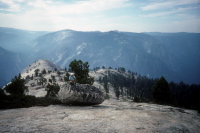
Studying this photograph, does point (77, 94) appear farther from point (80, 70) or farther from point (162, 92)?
point (162, 92)

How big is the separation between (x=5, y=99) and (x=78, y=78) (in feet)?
80.7

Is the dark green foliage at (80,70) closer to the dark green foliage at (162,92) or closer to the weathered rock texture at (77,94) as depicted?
the weathered rock texture at (77,94)

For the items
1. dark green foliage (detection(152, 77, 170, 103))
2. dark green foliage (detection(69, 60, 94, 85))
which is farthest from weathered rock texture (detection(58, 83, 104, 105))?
dark green foliage (detection(152, 77, 170, 103))

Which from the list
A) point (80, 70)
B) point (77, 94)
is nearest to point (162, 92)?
point (80, 70)

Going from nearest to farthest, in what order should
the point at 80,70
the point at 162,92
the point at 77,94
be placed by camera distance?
1. the point at 77,94
2. the point at 80,70
3. the point at 162,92

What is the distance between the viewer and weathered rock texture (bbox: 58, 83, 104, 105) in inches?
1025

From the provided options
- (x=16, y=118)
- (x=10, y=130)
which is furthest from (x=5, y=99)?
(x=10, y=130)

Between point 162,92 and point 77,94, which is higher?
point 77,94

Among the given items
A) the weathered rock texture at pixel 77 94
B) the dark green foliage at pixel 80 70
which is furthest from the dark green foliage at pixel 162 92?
the weathered rock texture at pixel 77 94

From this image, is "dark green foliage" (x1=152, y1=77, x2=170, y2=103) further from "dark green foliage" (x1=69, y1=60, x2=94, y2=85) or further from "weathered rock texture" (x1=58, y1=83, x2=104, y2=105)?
"weathered rock texture" (x1=58, y1=83, x2=104, y2=105)

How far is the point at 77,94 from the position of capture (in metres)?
25.9

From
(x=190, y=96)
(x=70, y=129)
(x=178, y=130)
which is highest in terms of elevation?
(x=70, y=129)

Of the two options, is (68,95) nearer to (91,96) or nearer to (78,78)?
(91,96)

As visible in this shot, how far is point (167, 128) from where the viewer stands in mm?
17078
